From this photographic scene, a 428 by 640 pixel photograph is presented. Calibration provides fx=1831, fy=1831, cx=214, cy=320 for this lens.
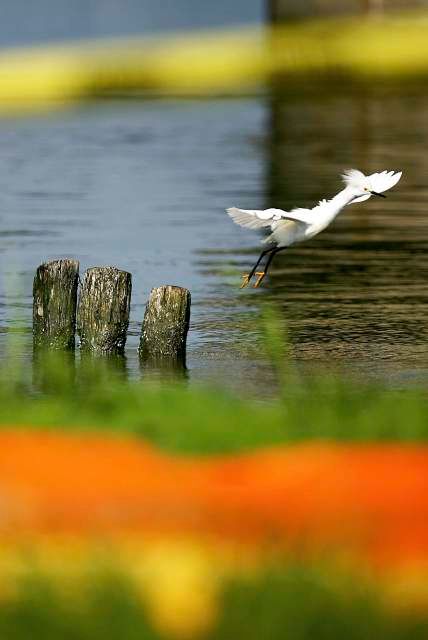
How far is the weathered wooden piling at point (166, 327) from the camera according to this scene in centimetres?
2169

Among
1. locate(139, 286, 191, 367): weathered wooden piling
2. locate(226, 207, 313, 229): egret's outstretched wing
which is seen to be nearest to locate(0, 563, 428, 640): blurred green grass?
locate(226, 207, 313, 229): egret's outstretched wing

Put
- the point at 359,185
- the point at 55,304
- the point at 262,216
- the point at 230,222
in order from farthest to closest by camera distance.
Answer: the point at 230,222 → the point at 55,304 → the point at 262,216 → the point at 359,185

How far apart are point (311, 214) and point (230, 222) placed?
17.6 m

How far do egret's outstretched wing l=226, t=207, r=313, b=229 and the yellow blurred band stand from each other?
2217 inches

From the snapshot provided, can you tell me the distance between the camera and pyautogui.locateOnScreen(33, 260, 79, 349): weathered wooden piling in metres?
21.8

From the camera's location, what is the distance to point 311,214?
63.2ft

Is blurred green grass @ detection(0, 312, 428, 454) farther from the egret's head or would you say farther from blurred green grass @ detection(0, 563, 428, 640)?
blurred green grass @ detection(0, 563, 428, 640)

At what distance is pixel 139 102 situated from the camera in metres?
74.4

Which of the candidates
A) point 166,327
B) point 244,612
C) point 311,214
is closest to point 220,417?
point 311,214

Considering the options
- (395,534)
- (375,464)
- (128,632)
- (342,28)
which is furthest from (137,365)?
(342,28)

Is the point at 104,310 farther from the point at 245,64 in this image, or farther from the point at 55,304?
the point at 245,64

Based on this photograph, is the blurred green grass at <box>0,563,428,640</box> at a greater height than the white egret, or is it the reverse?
the white egret

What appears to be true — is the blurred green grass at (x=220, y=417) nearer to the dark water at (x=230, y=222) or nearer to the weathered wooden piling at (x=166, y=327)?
the weathered wooden piling at (x=166, y=327)

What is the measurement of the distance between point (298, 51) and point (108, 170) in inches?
1208
